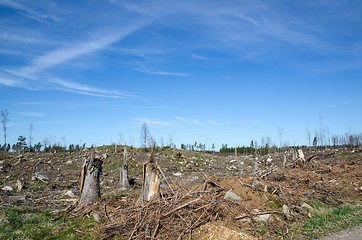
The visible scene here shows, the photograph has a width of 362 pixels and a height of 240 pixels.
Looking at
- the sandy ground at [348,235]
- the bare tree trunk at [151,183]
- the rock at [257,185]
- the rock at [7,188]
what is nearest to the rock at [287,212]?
the sandy ground at [348,235]

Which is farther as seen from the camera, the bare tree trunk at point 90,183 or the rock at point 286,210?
the bare tree trunk at point 90,183

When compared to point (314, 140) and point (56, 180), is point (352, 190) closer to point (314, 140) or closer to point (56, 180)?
point (56, 180)

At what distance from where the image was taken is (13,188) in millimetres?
13383

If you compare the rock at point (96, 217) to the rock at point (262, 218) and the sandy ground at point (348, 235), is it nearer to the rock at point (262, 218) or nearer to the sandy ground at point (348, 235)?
the rock at point (262, 218)

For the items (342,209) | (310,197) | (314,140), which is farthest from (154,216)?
(314,140)

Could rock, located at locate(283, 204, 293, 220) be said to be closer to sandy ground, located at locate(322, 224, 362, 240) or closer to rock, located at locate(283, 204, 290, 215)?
rock, located at locate(283, 204, 290, 215)

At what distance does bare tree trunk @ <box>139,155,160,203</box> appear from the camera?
7238 mm

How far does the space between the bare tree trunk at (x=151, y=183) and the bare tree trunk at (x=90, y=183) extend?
6.83 ft

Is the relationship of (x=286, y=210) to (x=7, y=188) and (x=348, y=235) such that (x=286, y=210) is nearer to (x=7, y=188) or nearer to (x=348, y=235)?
(x=348, y=235)

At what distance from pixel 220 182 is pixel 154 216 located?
13.2ft

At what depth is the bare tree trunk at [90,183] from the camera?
8.38 meters

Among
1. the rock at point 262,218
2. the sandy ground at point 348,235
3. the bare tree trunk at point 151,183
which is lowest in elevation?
the sandy ground at point 348,235

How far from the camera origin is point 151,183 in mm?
7336

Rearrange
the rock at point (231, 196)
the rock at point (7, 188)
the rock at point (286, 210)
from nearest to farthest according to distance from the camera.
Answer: the rock at point (286, 210) < the rock at point (231, 196) < the rock at point (7, 188)
